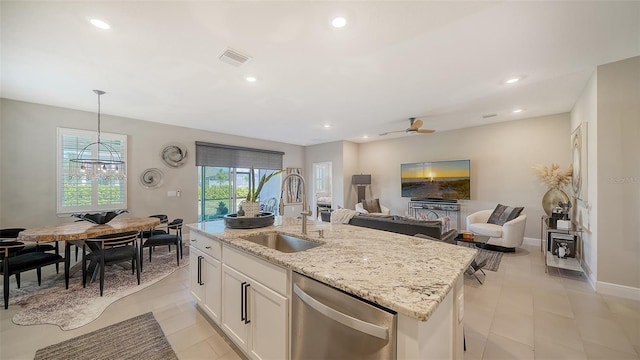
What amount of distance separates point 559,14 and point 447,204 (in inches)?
185

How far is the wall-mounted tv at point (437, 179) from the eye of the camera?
5.67 m

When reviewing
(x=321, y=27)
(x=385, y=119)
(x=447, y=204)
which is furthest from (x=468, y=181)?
(x=321, y=27)

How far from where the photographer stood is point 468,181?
5602 millimetres

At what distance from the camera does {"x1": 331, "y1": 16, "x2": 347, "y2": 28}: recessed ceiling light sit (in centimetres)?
188

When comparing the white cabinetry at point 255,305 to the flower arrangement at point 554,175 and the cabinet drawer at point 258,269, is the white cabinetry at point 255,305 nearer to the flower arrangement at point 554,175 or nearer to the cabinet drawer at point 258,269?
the cabinet drawer at point 258,269

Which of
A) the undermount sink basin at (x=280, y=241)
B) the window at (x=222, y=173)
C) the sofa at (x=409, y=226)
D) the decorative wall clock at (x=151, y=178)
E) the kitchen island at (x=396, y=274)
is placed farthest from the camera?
the window at (x=222, y=173)

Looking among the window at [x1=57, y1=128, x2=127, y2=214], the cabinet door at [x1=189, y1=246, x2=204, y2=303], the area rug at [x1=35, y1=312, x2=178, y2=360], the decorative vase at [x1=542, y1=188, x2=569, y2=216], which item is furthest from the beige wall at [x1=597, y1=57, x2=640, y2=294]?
A: the window at [x1=57, y1=128, x2=127, y2=214]

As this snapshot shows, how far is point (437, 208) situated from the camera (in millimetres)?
6082

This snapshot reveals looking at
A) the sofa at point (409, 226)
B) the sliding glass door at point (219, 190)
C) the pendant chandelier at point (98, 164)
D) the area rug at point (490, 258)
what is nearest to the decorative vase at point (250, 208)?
the sofa at point (409, 226)

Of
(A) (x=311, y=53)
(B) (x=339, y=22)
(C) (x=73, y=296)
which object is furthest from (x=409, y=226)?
(C) (x=73, y=296)

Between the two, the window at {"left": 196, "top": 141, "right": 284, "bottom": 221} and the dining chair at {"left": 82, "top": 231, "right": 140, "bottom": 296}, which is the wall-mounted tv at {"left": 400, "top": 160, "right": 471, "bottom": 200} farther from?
the dining chair at {"left": 82, "top": 231, "right": 140, "bottom": 296}

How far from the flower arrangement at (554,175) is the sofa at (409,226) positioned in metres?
2.36

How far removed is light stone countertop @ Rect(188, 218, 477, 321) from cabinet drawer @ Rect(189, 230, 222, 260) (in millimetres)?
90

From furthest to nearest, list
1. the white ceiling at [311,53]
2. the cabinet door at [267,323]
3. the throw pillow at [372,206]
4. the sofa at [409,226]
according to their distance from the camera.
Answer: the throw pillow at [372,206] → the sofa at [409,226] → the white ceiling at [311,53] → the cabinet door at [267,323]
